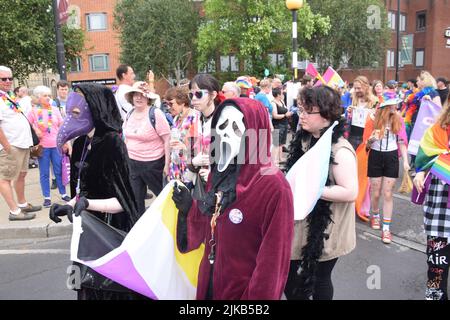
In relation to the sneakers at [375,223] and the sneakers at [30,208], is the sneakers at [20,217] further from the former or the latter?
the sneakers at [375,223]

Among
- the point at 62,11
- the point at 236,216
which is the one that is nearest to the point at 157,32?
the point at 62,11

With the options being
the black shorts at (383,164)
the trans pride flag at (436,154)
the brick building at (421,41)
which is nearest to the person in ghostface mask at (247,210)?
the trans pride flag at (436,154)

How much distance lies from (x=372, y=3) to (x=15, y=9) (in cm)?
2659

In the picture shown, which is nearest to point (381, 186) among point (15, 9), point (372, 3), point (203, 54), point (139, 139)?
point (139, 139)

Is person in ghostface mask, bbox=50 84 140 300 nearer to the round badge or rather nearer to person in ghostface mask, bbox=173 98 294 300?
person in ghostface mask, bbox=173 98 294 300

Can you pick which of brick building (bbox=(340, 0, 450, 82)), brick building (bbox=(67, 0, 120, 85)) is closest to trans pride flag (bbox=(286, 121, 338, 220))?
brick building (bbox=(67, 0, 120, 85))

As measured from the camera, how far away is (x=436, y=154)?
10.4ft

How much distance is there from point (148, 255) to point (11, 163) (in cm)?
445

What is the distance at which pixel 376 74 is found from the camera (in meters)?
38.2

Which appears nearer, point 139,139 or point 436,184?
point 436,184

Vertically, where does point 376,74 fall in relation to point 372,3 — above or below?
below

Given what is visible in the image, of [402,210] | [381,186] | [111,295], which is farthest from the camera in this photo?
[402,210]

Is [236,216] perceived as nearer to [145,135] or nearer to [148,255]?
[148,255]

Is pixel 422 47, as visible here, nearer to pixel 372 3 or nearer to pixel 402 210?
pixel 372 3
